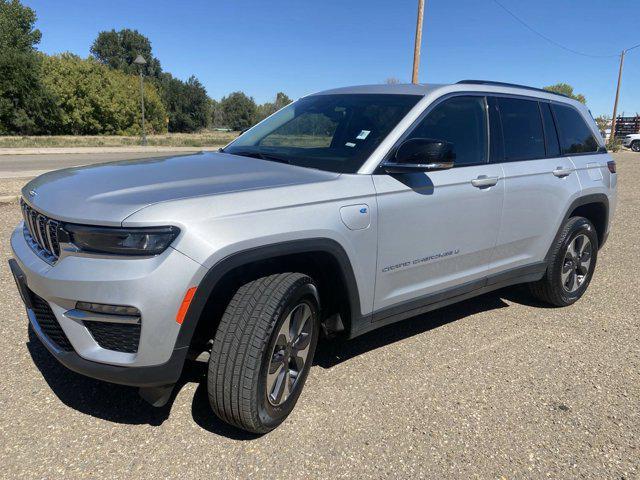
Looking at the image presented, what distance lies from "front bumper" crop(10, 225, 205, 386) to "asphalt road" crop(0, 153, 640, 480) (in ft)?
1.65

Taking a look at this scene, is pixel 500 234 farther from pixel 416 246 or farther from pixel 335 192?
pixel 335 192

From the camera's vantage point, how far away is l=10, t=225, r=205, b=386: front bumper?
6.91ft

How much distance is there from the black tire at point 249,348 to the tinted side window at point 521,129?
2183mm

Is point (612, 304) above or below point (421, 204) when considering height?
below

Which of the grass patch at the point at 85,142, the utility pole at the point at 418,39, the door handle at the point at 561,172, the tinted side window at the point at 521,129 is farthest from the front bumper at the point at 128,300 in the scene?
the grass patch at the point at 85,142

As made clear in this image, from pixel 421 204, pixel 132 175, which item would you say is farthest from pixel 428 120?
pixel 132 175

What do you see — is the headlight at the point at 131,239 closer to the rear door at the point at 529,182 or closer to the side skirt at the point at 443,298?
the side skirt at the point at 443,298

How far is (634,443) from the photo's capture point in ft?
8.77

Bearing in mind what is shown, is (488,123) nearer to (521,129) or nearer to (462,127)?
(462,127)

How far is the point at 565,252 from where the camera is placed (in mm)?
4328

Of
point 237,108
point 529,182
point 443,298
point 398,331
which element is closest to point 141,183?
point 443,298

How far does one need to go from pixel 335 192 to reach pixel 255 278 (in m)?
0.61

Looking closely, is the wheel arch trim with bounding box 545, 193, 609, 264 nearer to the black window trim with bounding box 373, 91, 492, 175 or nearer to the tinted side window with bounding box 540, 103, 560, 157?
the tinted side window with bounding box 540, 103, 560, 157

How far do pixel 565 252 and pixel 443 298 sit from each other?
157 centimetres
